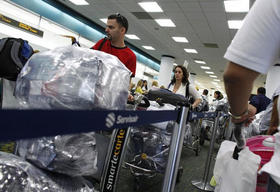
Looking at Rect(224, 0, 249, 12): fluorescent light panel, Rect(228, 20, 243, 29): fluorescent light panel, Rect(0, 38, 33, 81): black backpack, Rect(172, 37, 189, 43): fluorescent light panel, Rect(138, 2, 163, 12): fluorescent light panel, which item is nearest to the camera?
Rect(0, 38, 33, 81): black backpack

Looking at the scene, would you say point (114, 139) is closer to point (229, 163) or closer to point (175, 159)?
point (175, 159)

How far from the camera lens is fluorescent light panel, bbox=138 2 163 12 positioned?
6.57 meters

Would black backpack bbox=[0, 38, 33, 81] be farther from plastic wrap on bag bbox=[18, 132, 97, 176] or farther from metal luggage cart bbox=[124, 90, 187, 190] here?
metal luggage cart bbox=[124, 90, 187, 190]

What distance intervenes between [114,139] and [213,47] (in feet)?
31.7

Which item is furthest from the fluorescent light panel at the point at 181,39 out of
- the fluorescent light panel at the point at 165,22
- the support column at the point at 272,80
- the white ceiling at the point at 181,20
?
the support column at the point at 272,80

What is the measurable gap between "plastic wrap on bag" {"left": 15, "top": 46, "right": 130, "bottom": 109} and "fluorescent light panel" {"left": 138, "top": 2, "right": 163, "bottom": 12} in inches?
236

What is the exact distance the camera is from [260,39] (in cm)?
55

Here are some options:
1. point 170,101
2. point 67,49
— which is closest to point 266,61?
point 67,49

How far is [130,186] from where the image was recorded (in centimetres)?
214

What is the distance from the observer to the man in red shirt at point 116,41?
2096mm

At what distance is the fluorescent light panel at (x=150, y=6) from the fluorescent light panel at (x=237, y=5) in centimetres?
201

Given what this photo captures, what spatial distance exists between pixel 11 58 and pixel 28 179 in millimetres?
652

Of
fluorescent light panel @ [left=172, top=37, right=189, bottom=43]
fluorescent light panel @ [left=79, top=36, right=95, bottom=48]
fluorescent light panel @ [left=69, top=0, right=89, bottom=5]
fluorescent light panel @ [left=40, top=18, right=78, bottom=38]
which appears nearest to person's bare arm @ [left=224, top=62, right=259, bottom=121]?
fluorescent light panel @ [left=69, top=0, right=89, bottom=5]

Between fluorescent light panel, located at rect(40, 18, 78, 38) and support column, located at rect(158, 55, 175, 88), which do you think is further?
support column, located at rect(158, 55, 175, 88)
